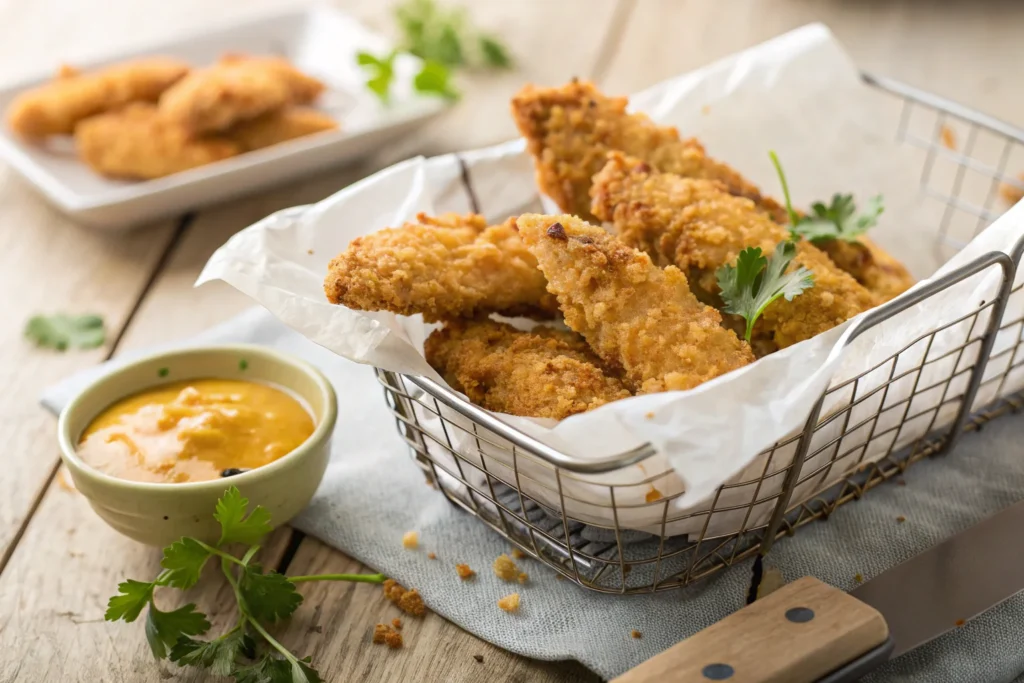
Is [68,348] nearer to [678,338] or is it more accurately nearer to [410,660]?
[410,660]

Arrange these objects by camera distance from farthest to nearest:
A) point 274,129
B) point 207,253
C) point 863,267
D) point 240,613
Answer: point 274,129, point 207,253, point 863,267, point 240,613

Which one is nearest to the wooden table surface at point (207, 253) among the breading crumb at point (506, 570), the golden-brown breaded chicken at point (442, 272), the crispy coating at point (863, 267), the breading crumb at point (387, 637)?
the breading crumb at point (387, 637)

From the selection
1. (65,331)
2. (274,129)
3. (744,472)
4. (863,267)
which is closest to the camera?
(744,472)

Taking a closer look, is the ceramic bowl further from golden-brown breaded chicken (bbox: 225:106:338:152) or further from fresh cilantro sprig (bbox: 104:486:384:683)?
golden-brown breaded chicken (bbox: 225:106:338:152)

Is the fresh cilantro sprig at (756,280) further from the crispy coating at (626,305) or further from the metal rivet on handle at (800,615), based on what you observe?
the metal rivet on handle at (800,615)

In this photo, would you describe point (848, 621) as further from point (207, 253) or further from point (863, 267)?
point (207, 253)

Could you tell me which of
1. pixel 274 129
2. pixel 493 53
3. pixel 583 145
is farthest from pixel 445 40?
pixel 583 145

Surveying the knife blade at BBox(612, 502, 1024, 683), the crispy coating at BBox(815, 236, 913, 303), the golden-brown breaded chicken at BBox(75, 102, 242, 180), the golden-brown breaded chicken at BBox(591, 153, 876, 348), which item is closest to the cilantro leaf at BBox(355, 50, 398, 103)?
the golden-brown breaded chicken at BBox(75, 102, 242, 180)
